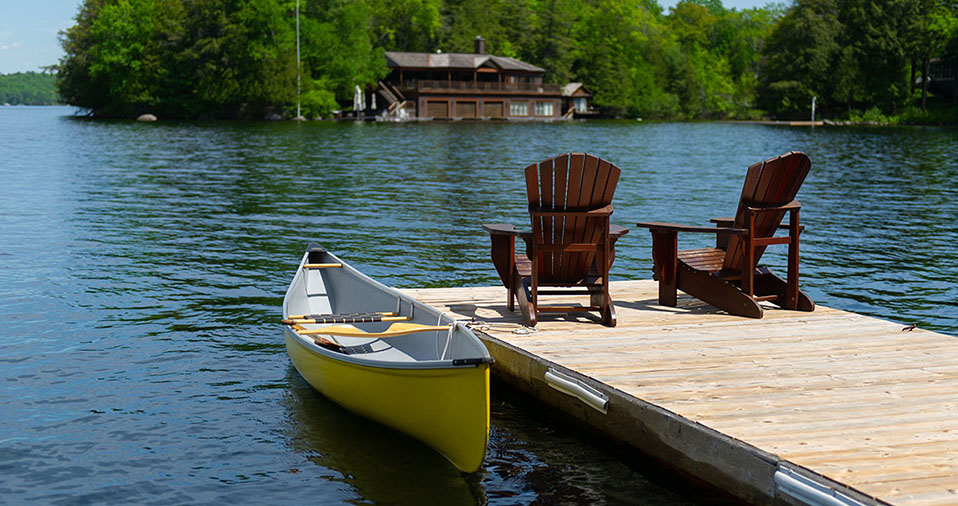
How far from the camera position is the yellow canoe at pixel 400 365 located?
6.29 meters

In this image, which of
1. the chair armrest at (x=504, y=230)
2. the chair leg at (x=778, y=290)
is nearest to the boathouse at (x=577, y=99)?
the chair leg at (x=778, y=290)

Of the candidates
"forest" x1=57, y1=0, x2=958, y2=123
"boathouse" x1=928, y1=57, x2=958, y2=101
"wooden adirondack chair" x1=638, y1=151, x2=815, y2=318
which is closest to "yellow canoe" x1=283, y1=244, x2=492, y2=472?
"wooden adirondack chair" x1=638, y1=151, x2=815, y2=318

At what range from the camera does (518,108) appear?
3807 inches

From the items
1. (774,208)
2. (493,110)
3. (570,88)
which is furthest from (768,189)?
(570,88)

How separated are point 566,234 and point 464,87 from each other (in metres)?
85.5

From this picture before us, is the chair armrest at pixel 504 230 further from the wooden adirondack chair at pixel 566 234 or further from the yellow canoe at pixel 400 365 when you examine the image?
the yellow canoe at pixel 400 365

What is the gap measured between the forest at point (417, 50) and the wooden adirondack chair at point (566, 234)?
82611 millimetres

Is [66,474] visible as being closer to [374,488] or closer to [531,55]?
[374,488]

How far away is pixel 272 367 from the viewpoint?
9852mm

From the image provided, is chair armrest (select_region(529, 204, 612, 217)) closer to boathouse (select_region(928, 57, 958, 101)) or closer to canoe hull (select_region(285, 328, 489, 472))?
canoe hull (select_region(285, 328, 489, 472))

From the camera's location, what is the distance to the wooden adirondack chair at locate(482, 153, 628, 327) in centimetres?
823

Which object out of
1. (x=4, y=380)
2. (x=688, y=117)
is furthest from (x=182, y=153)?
(x=688, y=117)

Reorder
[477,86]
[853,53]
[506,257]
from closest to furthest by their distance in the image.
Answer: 1. [506,257]
2. [853,53]
3. [477,86]

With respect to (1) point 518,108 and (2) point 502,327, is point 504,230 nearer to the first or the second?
(2) point 502,327
